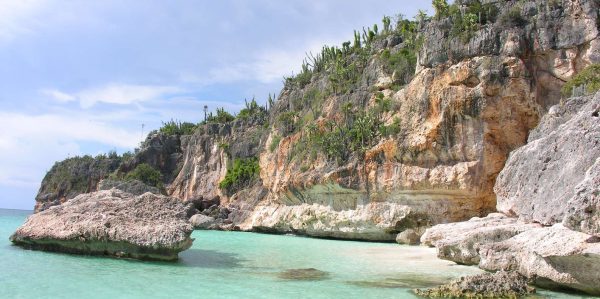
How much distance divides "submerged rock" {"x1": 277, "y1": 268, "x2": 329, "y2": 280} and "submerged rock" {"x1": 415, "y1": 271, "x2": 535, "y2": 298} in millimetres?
3346

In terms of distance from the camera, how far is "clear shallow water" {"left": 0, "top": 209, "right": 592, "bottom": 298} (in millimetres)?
10109

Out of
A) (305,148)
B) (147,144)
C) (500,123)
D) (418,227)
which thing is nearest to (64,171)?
(147,144)

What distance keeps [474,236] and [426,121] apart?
15.7 metres

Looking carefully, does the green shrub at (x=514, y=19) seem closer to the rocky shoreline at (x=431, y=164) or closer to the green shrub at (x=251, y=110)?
the rocky shoreline at (x=431, y=164)

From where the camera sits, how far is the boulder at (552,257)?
27.0 feet

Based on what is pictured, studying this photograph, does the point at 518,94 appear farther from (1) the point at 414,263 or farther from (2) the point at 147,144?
(2) the point at 147,144

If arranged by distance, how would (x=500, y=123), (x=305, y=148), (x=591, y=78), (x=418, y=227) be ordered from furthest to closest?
1. (x=305, y=148)
2. (x=418, y=227)
3. (x=500, y=123)
4. (x=591, y=78)

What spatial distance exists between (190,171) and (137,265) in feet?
154

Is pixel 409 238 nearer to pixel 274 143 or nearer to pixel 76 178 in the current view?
pixel 274 143

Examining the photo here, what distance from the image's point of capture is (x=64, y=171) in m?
69.3

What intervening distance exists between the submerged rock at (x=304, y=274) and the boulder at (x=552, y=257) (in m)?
3.97

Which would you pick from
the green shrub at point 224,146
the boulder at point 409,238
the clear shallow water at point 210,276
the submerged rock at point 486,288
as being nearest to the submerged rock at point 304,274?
the clear shallow water at point 210,276

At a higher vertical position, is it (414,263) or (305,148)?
(305,148)

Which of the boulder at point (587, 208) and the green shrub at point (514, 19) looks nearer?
the boulder at point (587, 208)
